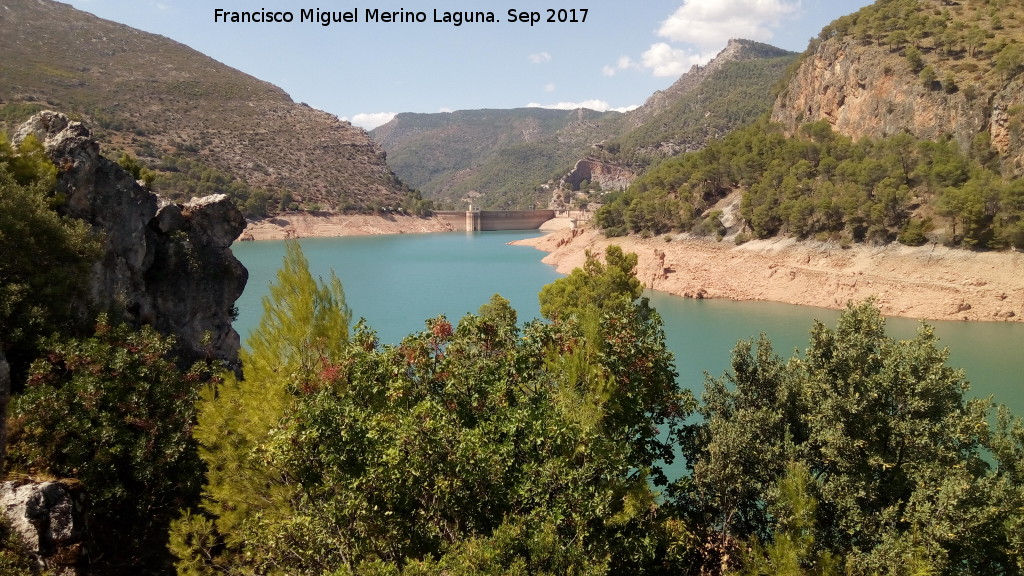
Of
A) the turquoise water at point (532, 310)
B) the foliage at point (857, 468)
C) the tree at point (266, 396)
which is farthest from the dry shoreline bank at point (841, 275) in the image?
the tree at point (266, 396)

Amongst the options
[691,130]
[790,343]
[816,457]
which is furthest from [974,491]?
[691,130]

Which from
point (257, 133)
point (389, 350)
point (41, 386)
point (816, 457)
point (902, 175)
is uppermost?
point (257, 133)

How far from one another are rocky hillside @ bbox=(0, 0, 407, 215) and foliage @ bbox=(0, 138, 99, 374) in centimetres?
8518

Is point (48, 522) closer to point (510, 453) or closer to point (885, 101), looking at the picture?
point (510, 453)

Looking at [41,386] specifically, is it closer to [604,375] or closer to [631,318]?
[604,375]

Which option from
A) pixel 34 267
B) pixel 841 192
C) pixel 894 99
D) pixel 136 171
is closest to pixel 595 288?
pixel 136 171

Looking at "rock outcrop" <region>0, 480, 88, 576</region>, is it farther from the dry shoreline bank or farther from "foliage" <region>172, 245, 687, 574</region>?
the dry shoreline bank

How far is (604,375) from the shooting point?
9.73 m

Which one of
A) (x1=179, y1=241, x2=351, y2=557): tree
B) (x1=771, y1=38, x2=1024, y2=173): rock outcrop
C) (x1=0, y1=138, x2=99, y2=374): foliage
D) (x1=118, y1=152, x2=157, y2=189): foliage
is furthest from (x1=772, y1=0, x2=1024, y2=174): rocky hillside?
(x1=0, y1=138, x2=99, y2=374): foliage

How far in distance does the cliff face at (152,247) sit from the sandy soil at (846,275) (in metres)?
36.2

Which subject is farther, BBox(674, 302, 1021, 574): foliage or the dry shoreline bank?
the dry shoreline bank

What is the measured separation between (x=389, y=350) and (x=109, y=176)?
36.7ft

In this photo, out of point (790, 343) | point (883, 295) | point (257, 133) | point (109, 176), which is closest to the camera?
point (109, 176)

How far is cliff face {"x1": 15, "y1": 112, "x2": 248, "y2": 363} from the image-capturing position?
14312 millimetres
